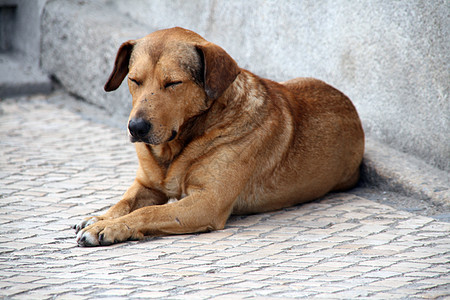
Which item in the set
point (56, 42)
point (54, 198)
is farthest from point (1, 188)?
point (56, 42)

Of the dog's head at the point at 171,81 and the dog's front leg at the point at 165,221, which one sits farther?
the dog's head at the point at 171,81

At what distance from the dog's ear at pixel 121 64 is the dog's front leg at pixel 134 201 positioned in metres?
0.85

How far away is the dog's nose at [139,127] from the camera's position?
425 cm

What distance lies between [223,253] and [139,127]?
105cm

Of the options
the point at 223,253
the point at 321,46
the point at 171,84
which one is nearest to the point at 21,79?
the point at 321,46

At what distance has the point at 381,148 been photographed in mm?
6230

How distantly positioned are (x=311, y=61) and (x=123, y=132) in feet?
8.85

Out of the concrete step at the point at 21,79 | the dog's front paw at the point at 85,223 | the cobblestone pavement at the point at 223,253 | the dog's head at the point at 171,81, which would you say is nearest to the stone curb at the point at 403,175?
the cobblestone pavement at the point at 223,253

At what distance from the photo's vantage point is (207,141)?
15.4ft

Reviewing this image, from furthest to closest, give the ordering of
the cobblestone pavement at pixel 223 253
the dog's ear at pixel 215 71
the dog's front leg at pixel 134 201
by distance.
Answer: the dog's front leg at pixel 134 201
the dog's ear at pixel 215 71
the cobblestone pavement at pixel 223 253

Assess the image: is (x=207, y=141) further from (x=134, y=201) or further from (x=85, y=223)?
(x=85, y=223)

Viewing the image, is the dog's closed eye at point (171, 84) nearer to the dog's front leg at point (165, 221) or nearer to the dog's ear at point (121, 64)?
the dog's ear at point (121, 64)

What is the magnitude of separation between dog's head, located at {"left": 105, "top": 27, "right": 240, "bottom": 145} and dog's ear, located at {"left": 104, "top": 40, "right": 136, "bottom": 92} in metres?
0.14

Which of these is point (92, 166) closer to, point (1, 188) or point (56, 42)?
point (1, 188)
